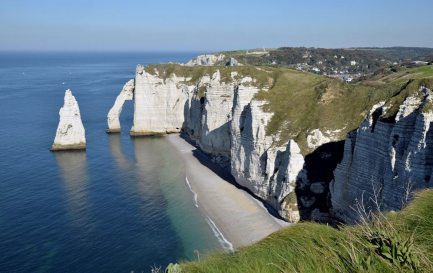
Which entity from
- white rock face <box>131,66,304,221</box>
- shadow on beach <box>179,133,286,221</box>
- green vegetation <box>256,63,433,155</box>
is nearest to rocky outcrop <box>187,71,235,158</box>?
white rock face <box>131,66,304,221</box>

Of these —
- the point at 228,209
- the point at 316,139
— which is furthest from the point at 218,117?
the point at 316,139

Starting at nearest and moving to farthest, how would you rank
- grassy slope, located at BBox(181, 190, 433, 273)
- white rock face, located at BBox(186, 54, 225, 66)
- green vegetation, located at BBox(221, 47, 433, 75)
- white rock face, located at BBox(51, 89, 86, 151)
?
grassy slope, located at BBox(181, 190, 433, 273) < white rock face, located at BBox(51, 89, 86, 151) < white rock face, located at BBox(186, 54, 225, 66) < green vegetation, located at BBox(221, 47, 433, 75)

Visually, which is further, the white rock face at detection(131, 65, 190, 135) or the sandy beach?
the white rock face at detection(131, 65, 190, 135)

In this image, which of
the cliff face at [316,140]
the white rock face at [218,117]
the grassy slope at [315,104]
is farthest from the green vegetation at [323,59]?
the grassy slope at [315,104]

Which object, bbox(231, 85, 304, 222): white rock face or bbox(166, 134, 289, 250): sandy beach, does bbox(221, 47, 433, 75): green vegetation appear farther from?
bbox(166, 134, 289, 250): sandy beach

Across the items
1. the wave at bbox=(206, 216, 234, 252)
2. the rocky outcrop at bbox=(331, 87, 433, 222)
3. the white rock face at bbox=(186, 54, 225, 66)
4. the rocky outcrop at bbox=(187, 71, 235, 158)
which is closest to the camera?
the rocky outcrop at bbox=(331, 87, 433, 222)

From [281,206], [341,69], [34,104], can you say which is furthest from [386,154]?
[341,69]
